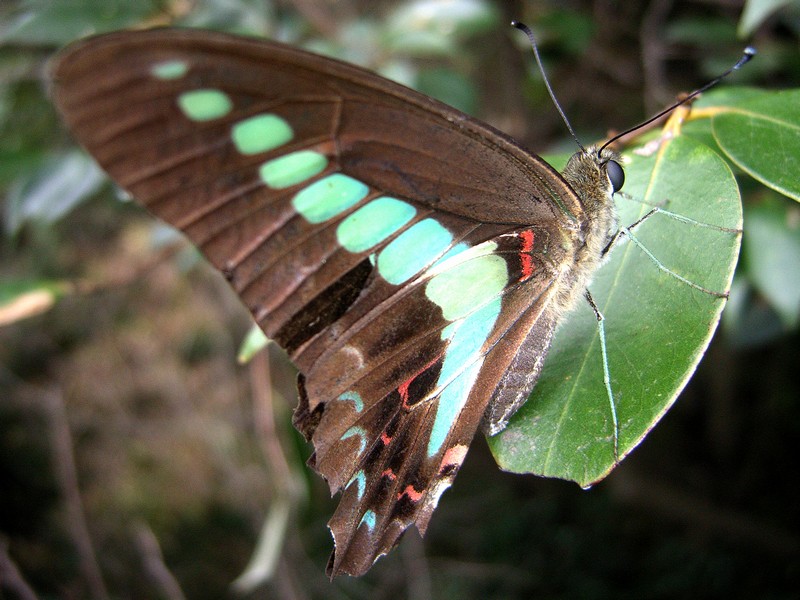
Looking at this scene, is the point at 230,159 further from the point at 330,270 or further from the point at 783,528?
the point at 783,528

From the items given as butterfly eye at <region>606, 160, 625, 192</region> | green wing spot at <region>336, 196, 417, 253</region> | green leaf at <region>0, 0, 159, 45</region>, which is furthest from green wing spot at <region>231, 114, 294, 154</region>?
green leaf at <region>0, 0, 159, 45</region>

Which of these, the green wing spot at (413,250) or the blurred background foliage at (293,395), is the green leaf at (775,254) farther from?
the green wing spot at (413,250)

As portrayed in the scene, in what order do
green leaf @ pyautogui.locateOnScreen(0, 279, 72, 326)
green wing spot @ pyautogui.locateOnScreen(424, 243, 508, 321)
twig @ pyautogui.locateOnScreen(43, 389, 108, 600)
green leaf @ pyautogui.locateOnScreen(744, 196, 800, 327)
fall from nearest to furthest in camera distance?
green wing spot @ pyautogui.locateOnScreen(424, 243, 508, 321)
green leaf @ pyautogui.locateOnScreen(744, 196, 800, 327)
green leaf @ pyautogui.locateOnScreen(0, 279, 72, 326)
twig @ pyautogui.locateOnScreen(43, 389, 108, 600)

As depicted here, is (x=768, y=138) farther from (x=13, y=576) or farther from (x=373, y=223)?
(x=13, y=576)

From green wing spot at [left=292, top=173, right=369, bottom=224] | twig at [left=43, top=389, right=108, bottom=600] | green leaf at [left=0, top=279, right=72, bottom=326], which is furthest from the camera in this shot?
twig at [left=43, top=389, right=108, bottom=600]

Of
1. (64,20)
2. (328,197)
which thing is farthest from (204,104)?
(64,20)

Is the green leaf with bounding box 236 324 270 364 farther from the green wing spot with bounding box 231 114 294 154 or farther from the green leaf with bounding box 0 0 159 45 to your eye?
the green leaf with bounding box 0 0 159 45

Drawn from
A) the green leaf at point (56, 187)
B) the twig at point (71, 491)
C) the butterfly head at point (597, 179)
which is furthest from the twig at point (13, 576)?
the butterfly head at point (597, 179)
